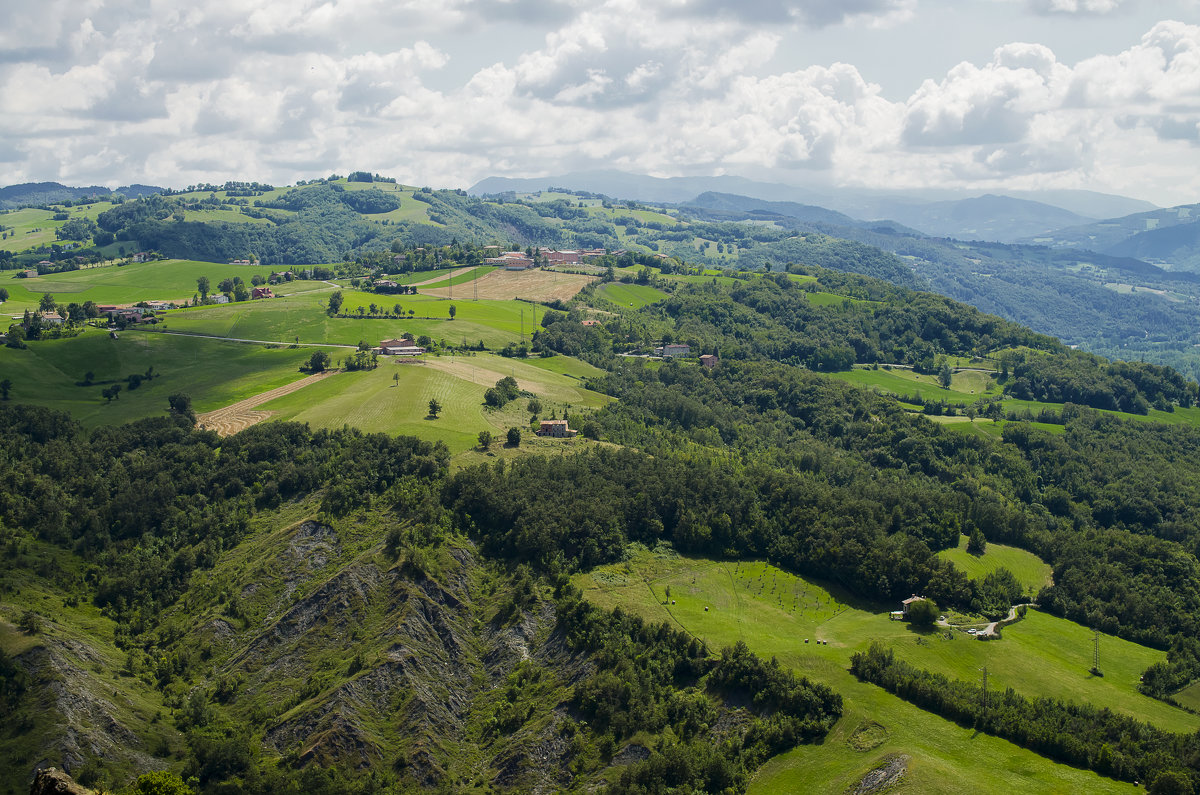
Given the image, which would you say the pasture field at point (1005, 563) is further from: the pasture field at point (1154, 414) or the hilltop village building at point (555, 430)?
the pasture field at point (1154, 414)

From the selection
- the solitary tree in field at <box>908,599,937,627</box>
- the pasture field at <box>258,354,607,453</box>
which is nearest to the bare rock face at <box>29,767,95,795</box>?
the solitary tree in field at <box>908,599,937,627</box>

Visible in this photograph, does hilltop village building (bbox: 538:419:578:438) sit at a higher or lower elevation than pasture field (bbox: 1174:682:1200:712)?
higher

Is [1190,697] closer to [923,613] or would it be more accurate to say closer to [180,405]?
[923,613]

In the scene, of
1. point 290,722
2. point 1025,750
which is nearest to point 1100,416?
point 1025,750

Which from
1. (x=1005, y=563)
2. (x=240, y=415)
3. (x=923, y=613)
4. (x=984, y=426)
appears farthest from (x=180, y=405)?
(x=984, y=426)

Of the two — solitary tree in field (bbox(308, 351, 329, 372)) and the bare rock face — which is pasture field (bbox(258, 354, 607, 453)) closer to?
solitary tree in field (bbox(308, 351, 329, 372))

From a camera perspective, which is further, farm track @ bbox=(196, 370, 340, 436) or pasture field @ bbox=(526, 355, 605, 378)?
pasture field @ bbox=(526, 355, 605, 378)

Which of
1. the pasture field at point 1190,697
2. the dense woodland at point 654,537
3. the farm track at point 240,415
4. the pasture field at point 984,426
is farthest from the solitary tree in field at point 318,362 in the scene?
the pasture field at point 1190,697
